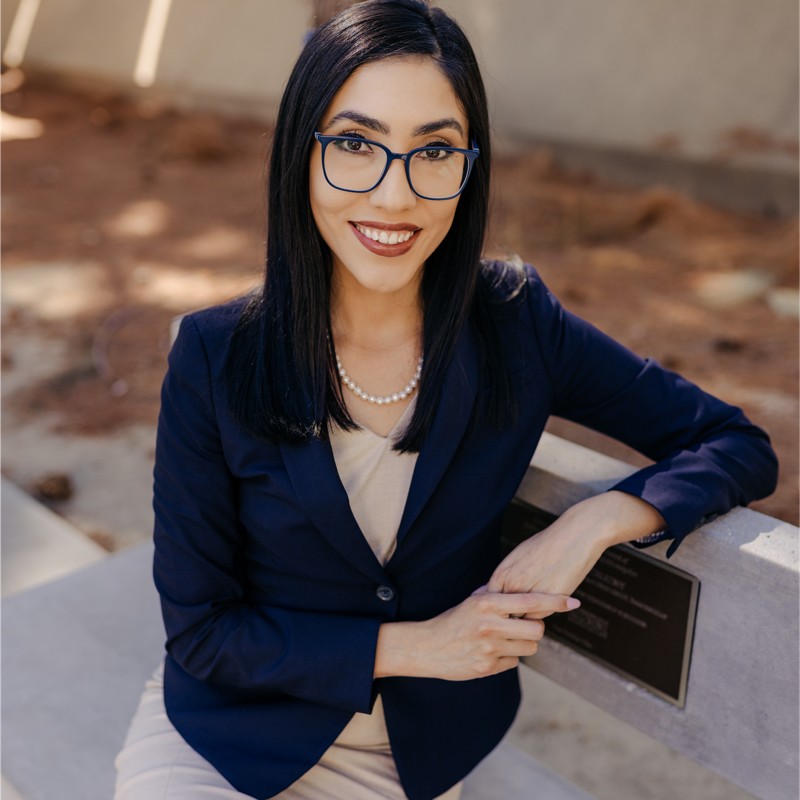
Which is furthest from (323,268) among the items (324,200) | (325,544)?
(325,544)

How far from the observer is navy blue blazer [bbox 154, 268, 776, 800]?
173 centimetres

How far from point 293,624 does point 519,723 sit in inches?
52.1

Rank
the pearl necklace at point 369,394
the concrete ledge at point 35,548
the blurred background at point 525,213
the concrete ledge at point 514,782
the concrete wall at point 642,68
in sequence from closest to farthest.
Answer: the pearl necklace at point 369,394
the concrete ledge at point 514,782
the concrete ledge at point 35,548
the blurred background at point 525,213
the concrete wall at point 642,68

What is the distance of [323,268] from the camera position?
1.81 metres

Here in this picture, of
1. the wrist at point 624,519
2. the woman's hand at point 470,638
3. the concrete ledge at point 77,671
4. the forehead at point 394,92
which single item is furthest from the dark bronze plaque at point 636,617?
the concrete ledge at point 77,671

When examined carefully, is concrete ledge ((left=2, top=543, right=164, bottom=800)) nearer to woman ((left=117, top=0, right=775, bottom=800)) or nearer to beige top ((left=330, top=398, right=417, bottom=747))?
woman ((left=117, top=0, right=775, bottom=800))

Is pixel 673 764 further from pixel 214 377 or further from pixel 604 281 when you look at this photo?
pixel 604 281

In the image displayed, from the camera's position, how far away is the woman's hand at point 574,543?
1.73 m

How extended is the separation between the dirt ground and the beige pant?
6.29ft

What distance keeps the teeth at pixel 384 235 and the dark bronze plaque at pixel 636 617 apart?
73 centimetres

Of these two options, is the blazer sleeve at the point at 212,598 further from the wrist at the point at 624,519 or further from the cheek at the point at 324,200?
the wrist at the point at 624,519

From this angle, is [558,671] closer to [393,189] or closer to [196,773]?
[196,773]

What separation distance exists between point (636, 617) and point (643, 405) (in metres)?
0.43

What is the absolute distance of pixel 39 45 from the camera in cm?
1205
